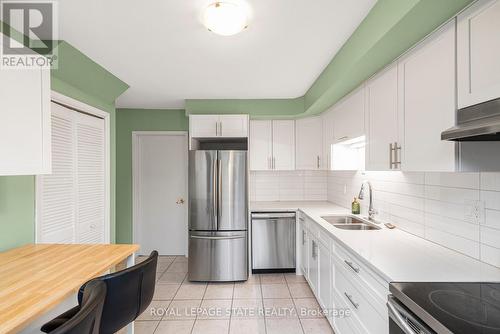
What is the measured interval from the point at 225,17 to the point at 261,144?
2.34 metres

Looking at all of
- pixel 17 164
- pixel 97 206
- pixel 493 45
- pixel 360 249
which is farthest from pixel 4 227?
pixel 493 45

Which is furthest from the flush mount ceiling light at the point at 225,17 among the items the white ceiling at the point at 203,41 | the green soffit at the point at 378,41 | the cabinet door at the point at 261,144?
the cabinet door at the point at 261,144

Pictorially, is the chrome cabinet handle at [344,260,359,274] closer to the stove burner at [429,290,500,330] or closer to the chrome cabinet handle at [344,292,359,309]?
the chrome cabinet handle at [344,292,359,309]

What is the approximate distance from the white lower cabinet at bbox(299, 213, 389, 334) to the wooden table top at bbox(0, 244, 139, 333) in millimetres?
1516

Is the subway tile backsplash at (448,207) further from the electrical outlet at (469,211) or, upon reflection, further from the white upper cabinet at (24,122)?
the white upper cabinet at (24,122)

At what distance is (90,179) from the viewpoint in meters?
2.69

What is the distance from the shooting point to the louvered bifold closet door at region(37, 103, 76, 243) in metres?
2.07

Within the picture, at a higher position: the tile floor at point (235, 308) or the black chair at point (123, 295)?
the black chair at point (123, 295)

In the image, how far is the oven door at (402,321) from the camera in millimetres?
1037

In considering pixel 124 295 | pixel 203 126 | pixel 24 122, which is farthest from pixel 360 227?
pixel 24 122

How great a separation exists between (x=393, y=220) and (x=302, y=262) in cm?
147

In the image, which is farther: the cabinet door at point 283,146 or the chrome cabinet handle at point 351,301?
the cabinet door at point 283,146

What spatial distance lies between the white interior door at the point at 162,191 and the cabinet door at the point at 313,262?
217 cm

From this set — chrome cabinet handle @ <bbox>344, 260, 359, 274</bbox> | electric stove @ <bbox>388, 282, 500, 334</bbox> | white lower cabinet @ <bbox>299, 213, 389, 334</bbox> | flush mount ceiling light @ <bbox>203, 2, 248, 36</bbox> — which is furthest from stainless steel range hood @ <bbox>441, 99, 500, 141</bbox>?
flush mount ceiling light @ <bbox>203, 2, 248, 36</bbox>
